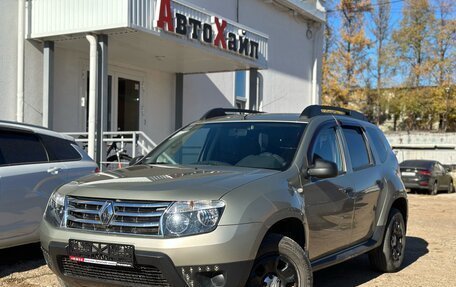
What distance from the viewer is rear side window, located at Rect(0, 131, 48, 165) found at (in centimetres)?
611

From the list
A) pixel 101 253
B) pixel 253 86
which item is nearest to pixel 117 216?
pixel 101 253

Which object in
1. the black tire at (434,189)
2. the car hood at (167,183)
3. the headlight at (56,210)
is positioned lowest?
the black tire at (434,189)

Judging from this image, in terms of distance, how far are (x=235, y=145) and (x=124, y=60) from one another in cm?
881

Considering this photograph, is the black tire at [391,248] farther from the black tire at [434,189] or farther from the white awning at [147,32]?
the black tire at [434,189]

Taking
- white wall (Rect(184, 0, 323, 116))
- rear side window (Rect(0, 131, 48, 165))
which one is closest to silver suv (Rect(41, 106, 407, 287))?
rear side window (Rect(0, 131, 48, 165))

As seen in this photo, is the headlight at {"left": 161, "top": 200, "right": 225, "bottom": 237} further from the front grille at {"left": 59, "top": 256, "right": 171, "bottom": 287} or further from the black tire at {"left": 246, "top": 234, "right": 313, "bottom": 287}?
the black tire at {"left": 246, "top": 234, "right": 313, "bottom": 287}

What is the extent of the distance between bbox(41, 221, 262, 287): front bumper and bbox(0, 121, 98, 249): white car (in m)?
2.36

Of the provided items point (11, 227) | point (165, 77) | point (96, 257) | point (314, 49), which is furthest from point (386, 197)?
point (314, 49)

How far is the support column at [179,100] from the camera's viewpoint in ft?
50.3

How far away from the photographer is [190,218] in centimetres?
378

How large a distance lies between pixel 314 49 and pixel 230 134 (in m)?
17.1

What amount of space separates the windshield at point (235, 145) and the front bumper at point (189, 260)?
3.62 ft

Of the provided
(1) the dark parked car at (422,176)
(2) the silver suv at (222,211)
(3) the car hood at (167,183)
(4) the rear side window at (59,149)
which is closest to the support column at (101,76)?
(4) the rear side window at (59,149)

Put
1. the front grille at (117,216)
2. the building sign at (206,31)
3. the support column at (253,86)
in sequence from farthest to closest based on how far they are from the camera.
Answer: the support column at (253,86) < the building sign at (206,31) < the front grille at (117,216)
